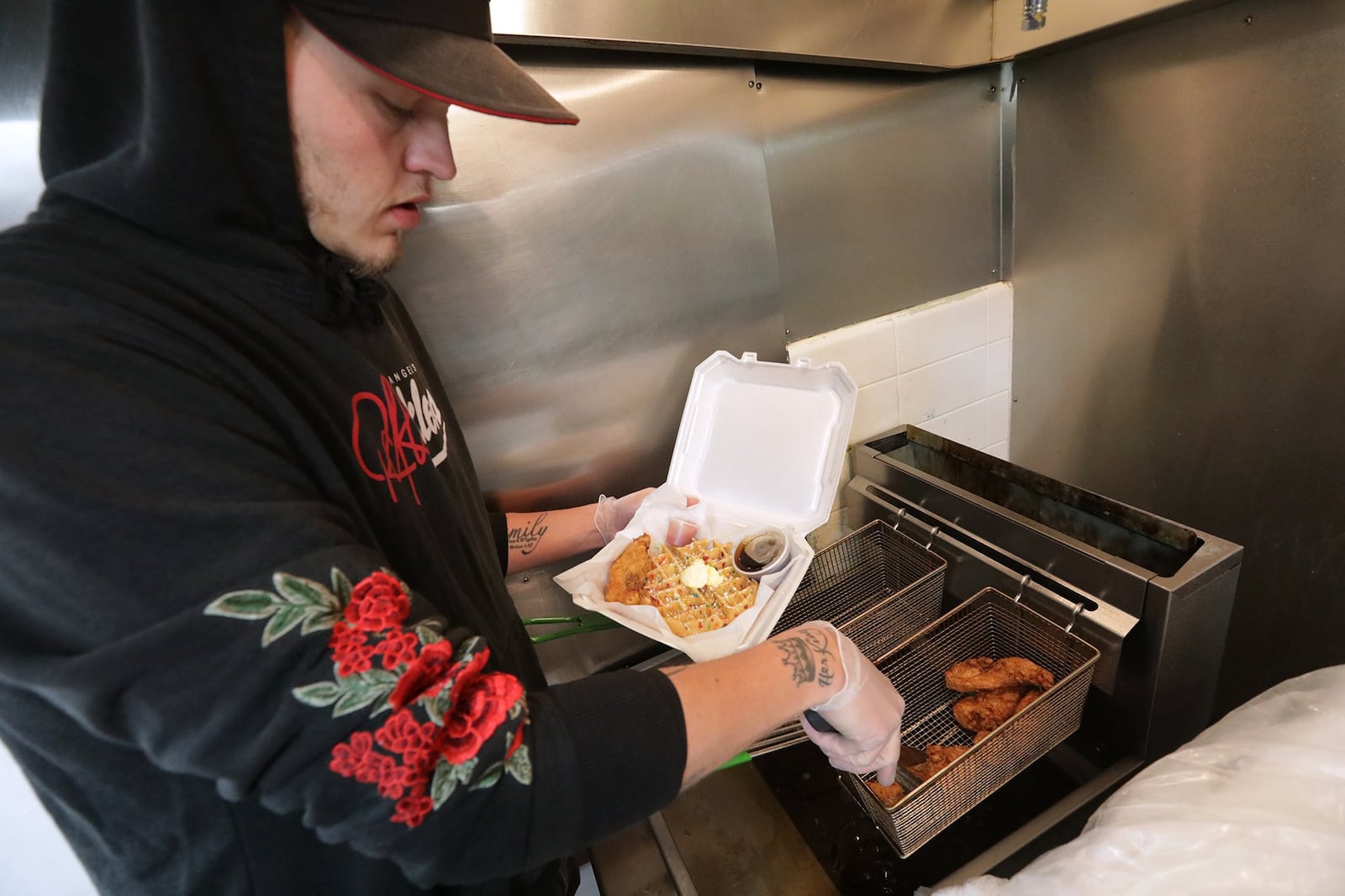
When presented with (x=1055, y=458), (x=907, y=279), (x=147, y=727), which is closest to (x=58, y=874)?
(x=147, y=727)

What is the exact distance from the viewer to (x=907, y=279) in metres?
1.59

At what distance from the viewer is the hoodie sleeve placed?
37cm

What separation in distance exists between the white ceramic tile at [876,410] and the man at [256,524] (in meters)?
1.02

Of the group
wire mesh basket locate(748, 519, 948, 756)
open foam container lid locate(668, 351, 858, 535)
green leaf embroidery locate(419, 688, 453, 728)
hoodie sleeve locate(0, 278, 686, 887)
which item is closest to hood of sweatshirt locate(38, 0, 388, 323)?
hoodie sleeve locate(0, 278, 686, 887)

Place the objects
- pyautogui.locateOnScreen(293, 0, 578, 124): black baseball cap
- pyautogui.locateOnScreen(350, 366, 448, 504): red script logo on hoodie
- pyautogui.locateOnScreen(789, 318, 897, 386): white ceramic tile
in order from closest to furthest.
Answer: pyautogui.locateOnScreen(293, 0, 578, 124): black baseball cap
pyautogui.locateOnScreen(350, 366, 448, 504): red script logo on hoodie
pyautogui.locateOnScreen(789, 318, 897, 386): white ceramic tile

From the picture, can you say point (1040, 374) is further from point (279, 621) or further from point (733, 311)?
point (279, 621)

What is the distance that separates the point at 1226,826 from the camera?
61 cm

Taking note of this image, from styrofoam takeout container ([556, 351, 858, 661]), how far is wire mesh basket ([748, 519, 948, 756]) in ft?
0.35

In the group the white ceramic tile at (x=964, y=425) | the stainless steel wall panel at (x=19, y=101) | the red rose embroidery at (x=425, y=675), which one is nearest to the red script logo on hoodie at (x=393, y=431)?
the red rose embroidery at (x=425, y=675)

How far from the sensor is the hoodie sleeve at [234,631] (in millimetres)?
369

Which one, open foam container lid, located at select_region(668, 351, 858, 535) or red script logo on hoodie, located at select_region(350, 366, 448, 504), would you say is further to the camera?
open foam container lid, located at select_region(668, 351, 858, 535)

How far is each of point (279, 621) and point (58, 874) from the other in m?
0.92

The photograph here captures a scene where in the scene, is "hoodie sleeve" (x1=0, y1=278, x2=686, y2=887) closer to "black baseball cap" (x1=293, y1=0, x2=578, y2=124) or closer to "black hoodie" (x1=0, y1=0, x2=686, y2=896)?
"black hoodie" (x1=0, y1=0, x2=686, y2=896)

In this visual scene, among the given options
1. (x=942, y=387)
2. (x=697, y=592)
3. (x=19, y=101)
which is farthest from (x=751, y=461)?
(x=19, y=101)
